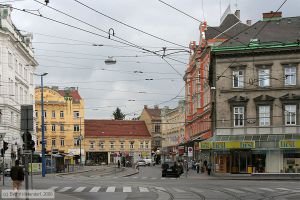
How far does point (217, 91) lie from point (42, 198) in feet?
115

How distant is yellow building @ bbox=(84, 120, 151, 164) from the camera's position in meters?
130

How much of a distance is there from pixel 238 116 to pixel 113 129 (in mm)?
76951

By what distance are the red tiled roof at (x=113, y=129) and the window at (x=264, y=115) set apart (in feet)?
251

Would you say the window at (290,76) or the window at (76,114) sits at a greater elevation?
the window at (290,76)

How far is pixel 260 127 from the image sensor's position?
56.3 meters

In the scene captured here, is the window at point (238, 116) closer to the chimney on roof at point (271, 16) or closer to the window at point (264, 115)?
the window at point (264, 115)

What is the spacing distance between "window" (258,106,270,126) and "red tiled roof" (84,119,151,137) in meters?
76.5

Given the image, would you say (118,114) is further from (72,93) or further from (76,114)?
(76,114)

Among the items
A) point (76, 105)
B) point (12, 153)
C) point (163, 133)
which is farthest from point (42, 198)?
point (163, 133)

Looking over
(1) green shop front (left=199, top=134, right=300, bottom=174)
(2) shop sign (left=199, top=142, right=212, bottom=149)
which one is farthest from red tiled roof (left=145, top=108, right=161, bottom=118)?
(1) green shop front (left=199, top=134, right=300, bottom=174)

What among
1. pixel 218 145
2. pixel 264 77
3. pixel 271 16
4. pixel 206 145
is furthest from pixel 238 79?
pixel 271 16

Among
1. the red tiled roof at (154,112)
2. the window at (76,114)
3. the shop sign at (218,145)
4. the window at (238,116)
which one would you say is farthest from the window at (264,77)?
the red tiled roof at (154,112)

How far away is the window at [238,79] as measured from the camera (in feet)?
187

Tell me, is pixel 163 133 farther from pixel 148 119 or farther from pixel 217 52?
pixel 217 52
